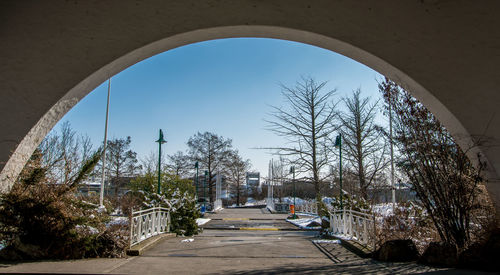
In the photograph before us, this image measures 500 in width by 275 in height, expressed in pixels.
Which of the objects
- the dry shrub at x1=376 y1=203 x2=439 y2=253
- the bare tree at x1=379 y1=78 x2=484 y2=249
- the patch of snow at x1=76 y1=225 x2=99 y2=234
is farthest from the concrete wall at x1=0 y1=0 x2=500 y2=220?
the dry shrub at x1=376 y1=203 x2=439 y2=253

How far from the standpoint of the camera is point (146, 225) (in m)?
7.34

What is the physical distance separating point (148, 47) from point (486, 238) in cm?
536

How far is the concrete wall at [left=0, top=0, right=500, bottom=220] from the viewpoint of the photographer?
4203 mm

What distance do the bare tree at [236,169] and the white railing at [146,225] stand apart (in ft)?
96.1

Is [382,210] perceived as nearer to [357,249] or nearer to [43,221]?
[357,249]

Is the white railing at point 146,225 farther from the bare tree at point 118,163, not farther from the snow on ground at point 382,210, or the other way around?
the bare tree at point 118,163

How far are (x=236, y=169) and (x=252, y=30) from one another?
122 ft

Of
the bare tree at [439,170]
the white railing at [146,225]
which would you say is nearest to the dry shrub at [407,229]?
the bare tree at [439,170]

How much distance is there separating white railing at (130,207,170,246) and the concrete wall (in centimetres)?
278

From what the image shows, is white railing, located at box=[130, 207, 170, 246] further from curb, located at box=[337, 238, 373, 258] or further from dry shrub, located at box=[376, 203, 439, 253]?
dry shrub, located at box=[376, 203, 439, 253]

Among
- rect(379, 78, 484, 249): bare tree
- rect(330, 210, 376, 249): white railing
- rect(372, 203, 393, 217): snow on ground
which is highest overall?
rect(379, 78, 484, 249): bare tree

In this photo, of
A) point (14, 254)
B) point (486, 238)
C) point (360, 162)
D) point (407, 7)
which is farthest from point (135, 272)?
Answer: point (360, 162)

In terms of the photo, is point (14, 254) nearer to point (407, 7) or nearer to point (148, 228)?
point (148, 228)

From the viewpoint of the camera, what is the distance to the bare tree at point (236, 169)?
39.2 metres
